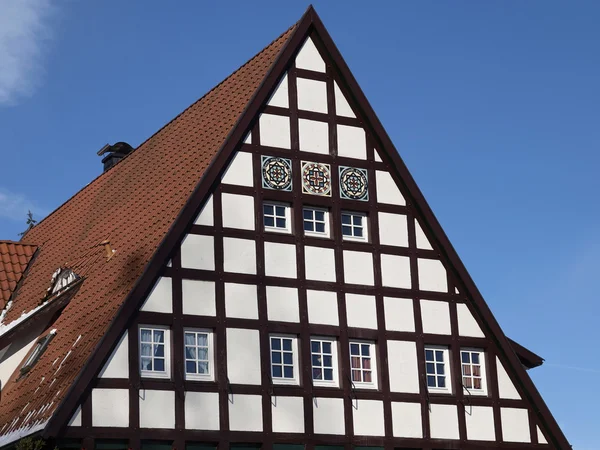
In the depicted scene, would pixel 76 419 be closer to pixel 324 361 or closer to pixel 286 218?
pixel 324 361

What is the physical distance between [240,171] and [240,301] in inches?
105

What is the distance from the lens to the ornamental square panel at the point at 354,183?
2614 centimetres

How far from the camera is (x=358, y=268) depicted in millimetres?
25656

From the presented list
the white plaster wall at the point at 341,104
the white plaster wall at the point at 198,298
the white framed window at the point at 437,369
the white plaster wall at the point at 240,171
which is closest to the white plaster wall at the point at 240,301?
the white plaster wall at the point at 198,298

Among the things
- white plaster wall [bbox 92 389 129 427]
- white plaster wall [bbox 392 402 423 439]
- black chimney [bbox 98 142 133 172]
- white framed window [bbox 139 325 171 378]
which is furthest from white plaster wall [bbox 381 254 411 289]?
black chimney [bbox 98 142 133 172]

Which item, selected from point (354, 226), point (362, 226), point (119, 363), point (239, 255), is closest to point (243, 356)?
point (239, 255)

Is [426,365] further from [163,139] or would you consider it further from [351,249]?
[163,139]

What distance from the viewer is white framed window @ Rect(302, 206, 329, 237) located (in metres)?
25.6

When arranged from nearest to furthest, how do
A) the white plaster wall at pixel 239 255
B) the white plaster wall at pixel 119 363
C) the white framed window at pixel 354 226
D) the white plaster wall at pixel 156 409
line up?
the white plaster wall at pixel 119 363 < the white plaster wall at pixel 156 409 < the white plaster wall at pixel 239 255 < the white framed window at pixel 354 226

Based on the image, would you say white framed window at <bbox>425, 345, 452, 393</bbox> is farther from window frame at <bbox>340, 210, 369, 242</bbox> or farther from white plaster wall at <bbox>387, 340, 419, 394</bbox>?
window frame at <bbox>340, 210, 369, 242</bbox>

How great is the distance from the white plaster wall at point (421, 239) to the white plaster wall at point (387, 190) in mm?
584

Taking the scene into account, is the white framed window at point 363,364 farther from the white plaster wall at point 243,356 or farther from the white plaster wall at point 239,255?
the white plaster wall at point 239,255

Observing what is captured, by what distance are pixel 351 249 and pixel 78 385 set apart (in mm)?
6758

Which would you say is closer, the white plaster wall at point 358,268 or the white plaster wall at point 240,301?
the white plaster wall at point 240,301
